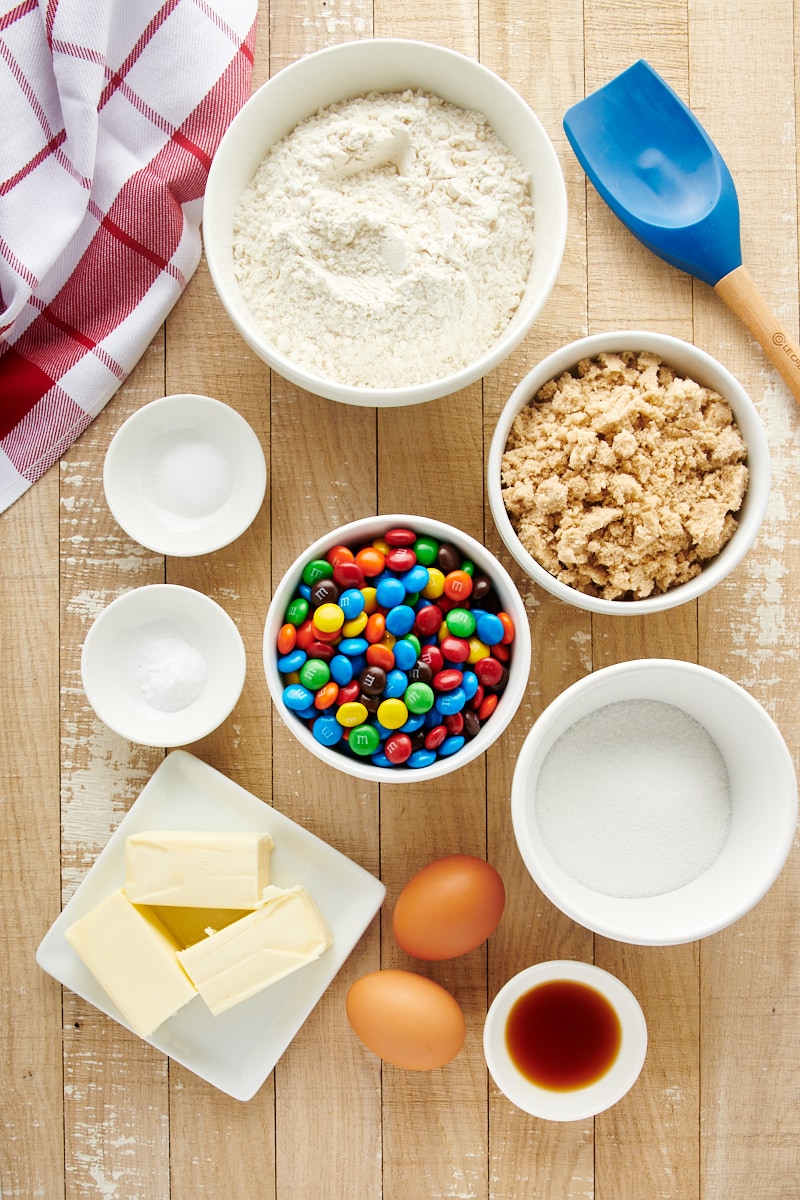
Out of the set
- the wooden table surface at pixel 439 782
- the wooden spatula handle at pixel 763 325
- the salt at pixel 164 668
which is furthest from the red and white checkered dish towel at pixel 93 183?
the wooden spatula handle at pixel 763 325

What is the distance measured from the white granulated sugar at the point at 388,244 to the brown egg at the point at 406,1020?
0.66 m

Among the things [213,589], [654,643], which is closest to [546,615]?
[654,643]

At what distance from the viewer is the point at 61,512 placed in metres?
0.98

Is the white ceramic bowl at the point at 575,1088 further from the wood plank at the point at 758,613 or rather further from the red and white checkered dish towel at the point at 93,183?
the red and white checkered dish towel at the point at 93,183

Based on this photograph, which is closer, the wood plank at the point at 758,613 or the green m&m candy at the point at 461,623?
the green m&m candy at the point at 461,623

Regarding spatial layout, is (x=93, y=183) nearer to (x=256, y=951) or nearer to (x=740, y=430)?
(x=740, y=430)

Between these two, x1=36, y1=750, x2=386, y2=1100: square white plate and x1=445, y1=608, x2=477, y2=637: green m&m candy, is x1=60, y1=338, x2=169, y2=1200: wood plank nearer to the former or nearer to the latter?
x1=36, y1=750, x2=386, y2=1100: square white plate

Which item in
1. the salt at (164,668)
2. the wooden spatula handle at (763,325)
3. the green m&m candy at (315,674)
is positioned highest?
the wooden spatula handle at (763,325)

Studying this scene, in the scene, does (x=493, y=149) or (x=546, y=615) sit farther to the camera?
(x=546, y=615)

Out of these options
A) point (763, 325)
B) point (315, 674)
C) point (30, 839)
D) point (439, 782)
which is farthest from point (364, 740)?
point (763, 325)

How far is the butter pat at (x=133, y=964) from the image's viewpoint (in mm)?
899

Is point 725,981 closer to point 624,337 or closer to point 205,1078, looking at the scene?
point 205,1078

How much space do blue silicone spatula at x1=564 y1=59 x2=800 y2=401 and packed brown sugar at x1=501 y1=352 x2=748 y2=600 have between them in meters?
0.17

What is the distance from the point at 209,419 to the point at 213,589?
0.66ft
